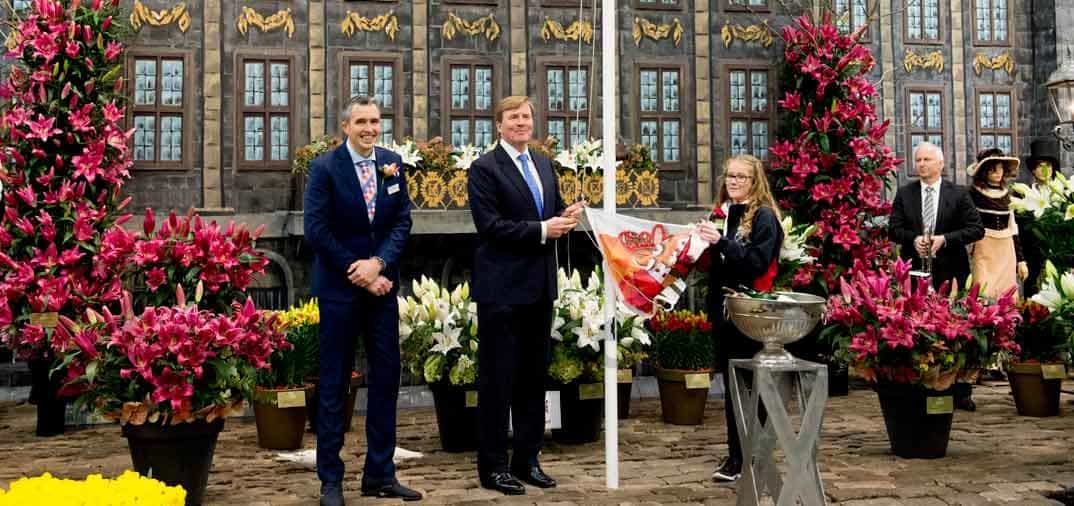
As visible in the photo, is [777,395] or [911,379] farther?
[911,379]

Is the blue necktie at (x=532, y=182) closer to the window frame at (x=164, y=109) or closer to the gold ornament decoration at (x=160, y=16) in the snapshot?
the window frame at (x=164, y=109)

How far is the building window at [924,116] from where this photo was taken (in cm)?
1339

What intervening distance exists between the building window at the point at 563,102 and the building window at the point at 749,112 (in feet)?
6.46

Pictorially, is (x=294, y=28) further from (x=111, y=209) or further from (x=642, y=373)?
(x=642, y=373)

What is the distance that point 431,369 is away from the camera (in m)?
7.03

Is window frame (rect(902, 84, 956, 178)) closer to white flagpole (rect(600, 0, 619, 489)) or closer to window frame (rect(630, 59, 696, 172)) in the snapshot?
window frame (rect(630, 59, 696, 172))

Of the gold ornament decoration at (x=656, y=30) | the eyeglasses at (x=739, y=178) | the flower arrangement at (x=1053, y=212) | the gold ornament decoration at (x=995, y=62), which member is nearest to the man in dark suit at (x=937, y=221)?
the flower arrangement at (x=1053, y=212)

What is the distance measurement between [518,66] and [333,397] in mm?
7832

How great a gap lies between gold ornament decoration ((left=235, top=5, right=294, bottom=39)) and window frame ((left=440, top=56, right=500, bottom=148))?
1.88m

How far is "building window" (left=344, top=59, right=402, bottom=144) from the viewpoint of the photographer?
1200 cm

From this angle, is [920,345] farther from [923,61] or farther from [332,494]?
[923,61]

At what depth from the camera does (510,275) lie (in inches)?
216

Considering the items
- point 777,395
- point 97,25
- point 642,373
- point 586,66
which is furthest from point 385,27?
point 777,395

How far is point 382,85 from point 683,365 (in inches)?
226
